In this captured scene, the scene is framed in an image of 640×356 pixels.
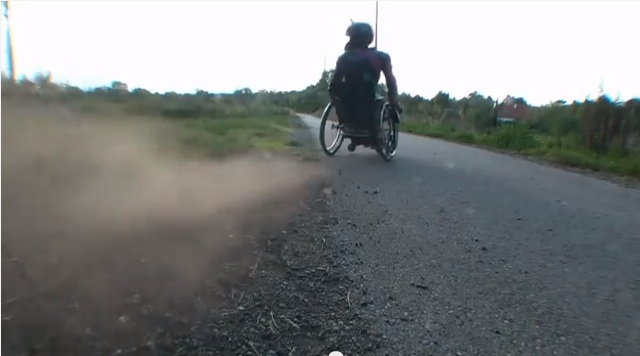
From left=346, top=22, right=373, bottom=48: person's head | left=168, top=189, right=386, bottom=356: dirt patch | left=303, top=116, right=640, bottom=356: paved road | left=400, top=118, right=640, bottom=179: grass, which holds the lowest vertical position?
left=400, top=118, right=640, bottom=179: grass

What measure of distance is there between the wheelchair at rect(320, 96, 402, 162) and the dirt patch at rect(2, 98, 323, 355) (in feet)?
12.9

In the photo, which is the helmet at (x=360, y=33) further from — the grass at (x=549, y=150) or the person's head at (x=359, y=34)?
the grass at (x=549, y=150)

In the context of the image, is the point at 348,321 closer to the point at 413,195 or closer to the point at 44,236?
the point at 44,236

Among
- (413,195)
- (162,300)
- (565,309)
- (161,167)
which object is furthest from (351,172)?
(162,300)

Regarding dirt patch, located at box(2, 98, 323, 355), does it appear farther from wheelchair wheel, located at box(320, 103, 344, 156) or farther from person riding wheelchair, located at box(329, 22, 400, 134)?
wheelchair wheel, located at box(320, 103, 344, 156)

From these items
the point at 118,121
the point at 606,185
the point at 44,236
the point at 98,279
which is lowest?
the point at 606,185

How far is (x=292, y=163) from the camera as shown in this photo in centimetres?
596

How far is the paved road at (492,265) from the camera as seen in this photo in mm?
2176

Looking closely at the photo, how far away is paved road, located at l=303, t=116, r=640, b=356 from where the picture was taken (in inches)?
85.7

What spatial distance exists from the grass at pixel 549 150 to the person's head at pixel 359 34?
464 centimetres

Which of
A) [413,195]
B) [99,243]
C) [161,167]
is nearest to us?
[99,243]

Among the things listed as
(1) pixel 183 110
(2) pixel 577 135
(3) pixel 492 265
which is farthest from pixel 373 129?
(2) pixel 577 135

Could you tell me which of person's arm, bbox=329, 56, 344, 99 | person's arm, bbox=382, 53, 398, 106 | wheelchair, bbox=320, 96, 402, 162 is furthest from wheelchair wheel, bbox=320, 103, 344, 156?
person's arm, bbox=382, 53, 398, 106

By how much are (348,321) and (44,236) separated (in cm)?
125
